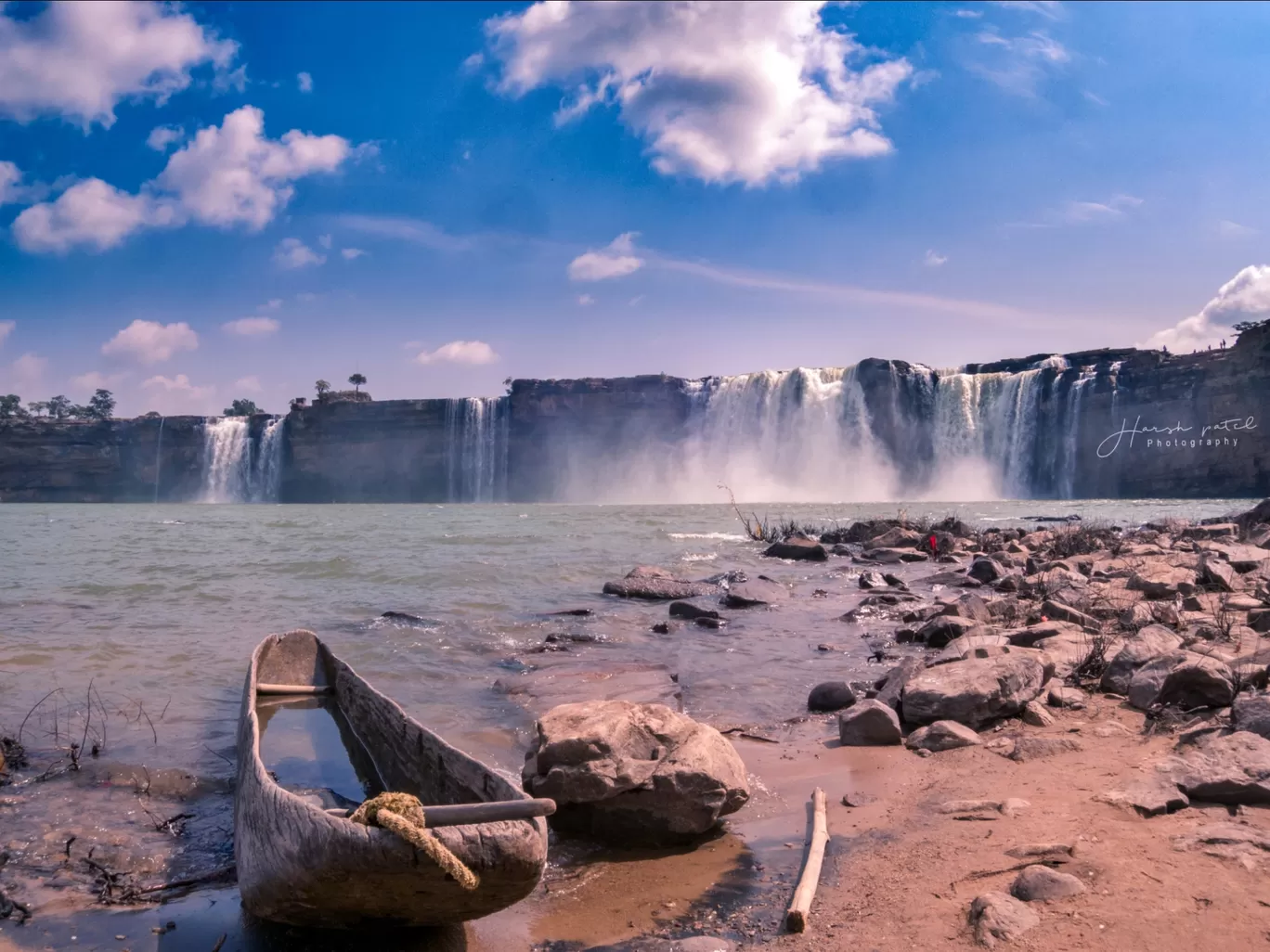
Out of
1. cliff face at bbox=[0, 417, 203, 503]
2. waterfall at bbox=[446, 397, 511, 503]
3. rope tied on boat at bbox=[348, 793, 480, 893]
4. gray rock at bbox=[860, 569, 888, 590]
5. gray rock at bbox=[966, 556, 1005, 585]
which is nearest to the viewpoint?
rope tied on boat at bbox=[348, 793, 480, 893]

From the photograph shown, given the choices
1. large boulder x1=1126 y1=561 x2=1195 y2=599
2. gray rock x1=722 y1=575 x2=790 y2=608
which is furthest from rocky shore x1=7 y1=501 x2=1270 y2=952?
gray rock x1=722 y1=575 x2=790 y2=608

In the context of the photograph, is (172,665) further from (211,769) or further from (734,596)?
(734,596)

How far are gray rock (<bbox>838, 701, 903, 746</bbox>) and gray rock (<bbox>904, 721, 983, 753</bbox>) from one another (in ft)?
0.52

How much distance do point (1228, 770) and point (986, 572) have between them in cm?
1012

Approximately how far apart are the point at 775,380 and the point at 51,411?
408ft

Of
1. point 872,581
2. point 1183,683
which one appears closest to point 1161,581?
point 872,581

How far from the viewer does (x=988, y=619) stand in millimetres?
8922

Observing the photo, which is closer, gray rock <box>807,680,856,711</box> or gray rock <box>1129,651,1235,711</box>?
gray rock <box>1129,651,1235,711</box>

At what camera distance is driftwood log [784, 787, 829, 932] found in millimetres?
3193

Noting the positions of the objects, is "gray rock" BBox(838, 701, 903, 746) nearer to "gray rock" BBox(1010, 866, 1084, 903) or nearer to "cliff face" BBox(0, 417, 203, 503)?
"gray rock" BBox(1010, 866, 1084, 903)

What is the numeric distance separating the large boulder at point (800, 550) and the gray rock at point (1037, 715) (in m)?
12.7

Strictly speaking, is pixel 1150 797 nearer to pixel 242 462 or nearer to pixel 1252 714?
pixel 1252 714

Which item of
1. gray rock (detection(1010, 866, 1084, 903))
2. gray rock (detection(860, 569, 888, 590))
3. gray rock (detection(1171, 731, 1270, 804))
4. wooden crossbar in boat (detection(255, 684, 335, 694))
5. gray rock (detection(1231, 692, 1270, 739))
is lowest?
A: wooden crossbar in boat (detection(255, 684, 335, 694))

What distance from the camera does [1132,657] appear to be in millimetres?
5730
